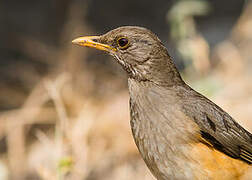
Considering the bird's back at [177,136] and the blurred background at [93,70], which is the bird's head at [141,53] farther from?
the blurred background at [93,70]

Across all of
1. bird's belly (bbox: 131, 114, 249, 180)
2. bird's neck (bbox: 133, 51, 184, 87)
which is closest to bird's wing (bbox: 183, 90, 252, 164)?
bird's belly (bbox: 131, 114, 249, 180)

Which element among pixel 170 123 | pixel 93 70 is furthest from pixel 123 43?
pixel 93 70

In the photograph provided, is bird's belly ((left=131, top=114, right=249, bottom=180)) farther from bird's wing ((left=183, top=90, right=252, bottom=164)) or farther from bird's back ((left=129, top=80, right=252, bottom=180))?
bird's wing ((left=183, top=90, right=252, bottom=164))

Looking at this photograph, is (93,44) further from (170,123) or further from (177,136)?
(177,136)

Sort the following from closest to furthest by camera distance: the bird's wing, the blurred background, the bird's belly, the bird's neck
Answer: the bird's belly → the bird's wing → the bird's neck → the blurred background

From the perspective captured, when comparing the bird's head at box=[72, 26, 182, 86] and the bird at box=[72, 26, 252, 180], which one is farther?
the bird's head at box=[72, 26, 182, 86]

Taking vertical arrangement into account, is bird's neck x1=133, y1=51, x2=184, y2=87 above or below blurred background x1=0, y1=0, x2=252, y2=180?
below

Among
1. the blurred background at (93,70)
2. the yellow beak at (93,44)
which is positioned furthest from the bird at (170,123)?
the blurred background at (93,70)
